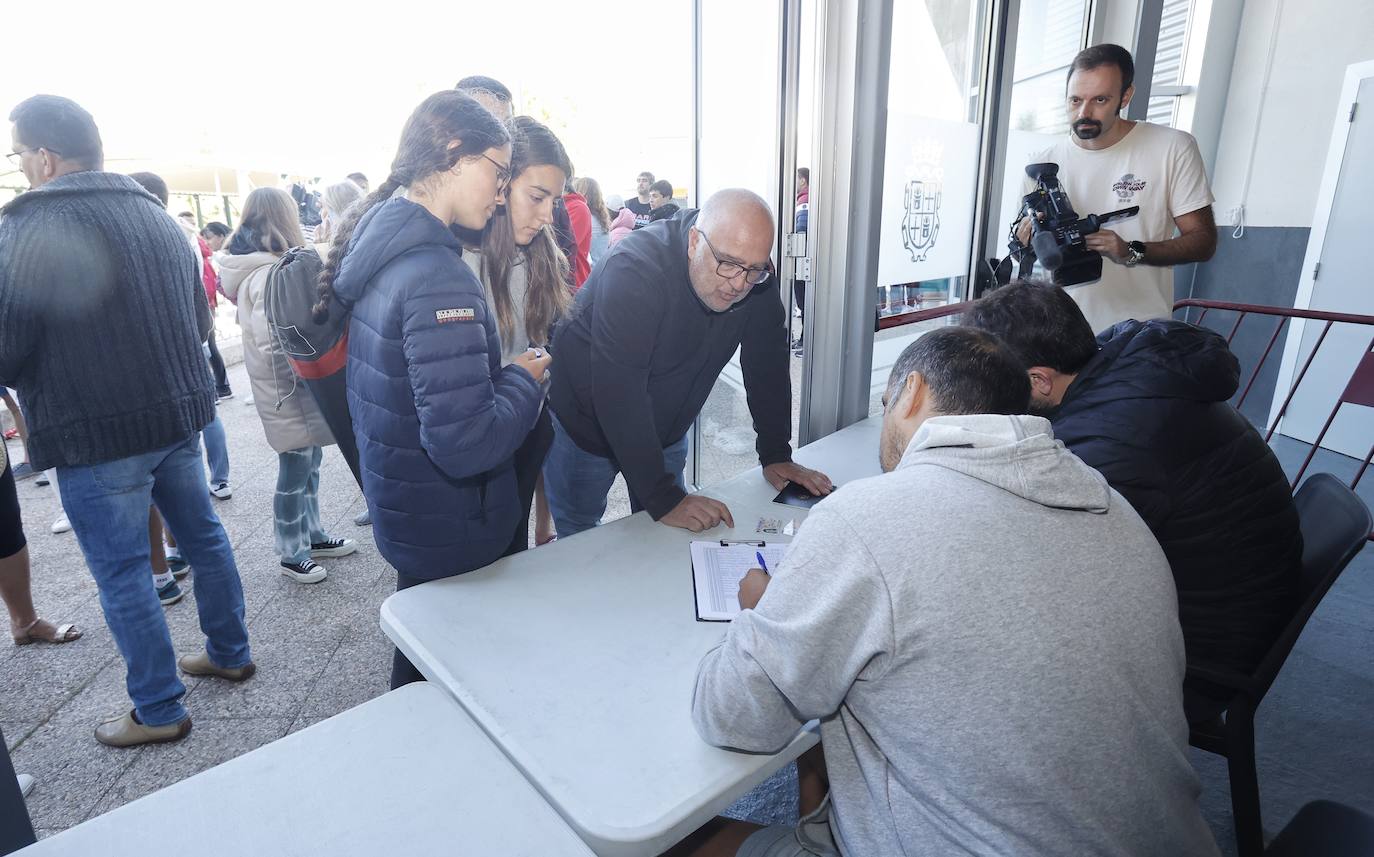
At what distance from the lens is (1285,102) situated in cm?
425

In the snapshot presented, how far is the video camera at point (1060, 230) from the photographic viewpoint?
2.26 meters

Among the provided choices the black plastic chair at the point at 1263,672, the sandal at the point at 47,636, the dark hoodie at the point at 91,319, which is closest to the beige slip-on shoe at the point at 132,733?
the sandal at the point at 47,636

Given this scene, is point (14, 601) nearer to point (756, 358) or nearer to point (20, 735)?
point (20, 735)

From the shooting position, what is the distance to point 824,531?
2.50 feet

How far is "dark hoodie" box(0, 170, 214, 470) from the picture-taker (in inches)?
62.0

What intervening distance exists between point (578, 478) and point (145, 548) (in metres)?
1.13

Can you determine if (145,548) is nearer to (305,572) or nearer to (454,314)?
(305,572)

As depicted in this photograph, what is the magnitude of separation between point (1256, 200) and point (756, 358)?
4419 millimetres

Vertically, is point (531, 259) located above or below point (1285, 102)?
below

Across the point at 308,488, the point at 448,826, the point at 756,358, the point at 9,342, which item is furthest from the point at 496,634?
the point at 308,488

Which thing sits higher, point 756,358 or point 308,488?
point 756,358

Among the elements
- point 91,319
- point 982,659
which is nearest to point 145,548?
point 91,319

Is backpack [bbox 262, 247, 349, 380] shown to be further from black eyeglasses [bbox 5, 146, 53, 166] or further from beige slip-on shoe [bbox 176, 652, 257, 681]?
beige slip-on shoe [bbox 176, 652, 257, 681]

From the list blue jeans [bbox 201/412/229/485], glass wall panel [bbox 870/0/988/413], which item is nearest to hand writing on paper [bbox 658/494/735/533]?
glass wall panel [bbox 870/0/988/413]
